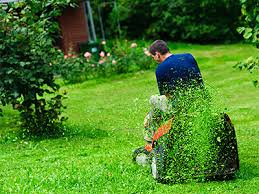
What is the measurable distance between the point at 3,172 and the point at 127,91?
28.4 ft

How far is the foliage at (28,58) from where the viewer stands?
10.3m

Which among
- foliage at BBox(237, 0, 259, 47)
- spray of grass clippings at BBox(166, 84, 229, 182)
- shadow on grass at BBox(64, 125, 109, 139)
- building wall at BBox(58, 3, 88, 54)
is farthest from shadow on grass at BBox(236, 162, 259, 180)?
A: building wall at BBox(58, 3, 88, 54)

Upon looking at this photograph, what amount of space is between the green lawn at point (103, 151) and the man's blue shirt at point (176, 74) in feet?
1.25

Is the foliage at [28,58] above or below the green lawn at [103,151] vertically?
above

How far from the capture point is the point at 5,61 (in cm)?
1031

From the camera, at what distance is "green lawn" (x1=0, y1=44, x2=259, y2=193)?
23.7 feet

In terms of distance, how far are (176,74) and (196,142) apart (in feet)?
3.09

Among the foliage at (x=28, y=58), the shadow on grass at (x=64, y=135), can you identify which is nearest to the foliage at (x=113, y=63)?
the shadow on grass at (x=64, y=135)

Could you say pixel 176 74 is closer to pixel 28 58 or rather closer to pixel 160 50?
pixel 160 50

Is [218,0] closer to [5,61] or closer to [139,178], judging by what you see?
[5,61]

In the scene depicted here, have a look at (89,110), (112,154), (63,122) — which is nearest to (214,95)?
(112,154)

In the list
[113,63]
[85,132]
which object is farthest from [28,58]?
[113,63]

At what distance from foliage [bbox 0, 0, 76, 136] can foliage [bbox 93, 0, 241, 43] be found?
721 inches

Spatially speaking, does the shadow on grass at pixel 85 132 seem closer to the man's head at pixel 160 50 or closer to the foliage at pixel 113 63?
the man's head at pixel 160 50
